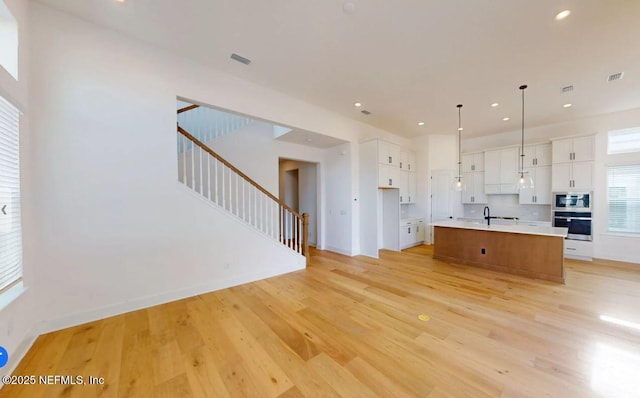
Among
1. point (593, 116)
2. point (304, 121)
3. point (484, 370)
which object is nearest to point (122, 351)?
point (484, 370)

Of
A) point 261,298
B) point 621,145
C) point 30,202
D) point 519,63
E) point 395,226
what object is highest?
point 519,63

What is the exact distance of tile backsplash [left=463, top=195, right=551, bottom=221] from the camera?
5.90 m

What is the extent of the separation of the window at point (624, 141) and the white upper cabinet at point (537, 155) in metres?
1.00

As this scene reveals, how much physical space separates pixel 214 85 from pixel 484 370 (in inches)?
183

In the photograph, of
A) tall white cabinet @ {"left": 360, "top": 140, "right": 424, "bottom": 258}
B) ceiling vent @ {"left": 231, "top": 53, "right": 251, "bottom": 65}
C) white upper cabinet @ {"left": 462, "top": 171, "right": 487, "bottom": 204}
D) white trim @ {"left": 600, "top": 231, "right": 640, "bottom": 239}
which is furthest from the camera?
white upper cabinet @ {"left": 462, "top": 171, "right": 487, "bottom": 204}

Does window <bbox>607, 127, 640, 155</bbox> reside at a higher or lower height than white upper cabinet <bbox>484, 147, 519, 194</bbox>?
higher

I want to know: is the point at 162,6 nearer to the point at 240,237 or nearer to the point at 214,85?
the point at 214,85

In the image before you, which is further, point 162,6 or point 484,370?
point 162,6

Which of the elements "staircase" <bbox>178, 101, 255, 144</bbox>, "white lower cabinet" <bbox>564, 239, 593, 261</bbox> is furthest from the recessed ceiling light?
"white lower cabinet" <bbox>564, 239, 593, 261</bbox>

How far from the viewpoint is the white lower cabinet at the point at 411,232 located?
6176 millimetres

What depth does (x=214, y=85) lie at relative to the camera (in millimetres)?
3424

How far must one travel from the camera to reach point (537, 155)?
5.70 metres

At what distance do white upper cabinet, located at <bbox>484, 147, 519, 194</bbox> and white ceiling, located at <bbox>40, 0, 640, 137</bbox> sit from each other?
1771 mm

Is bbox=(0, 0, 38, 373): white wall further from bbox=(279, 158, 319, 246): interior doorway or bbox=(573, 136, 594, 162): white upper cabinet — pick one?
bbox=(573, 136, 594, 162): white upper cabinet
